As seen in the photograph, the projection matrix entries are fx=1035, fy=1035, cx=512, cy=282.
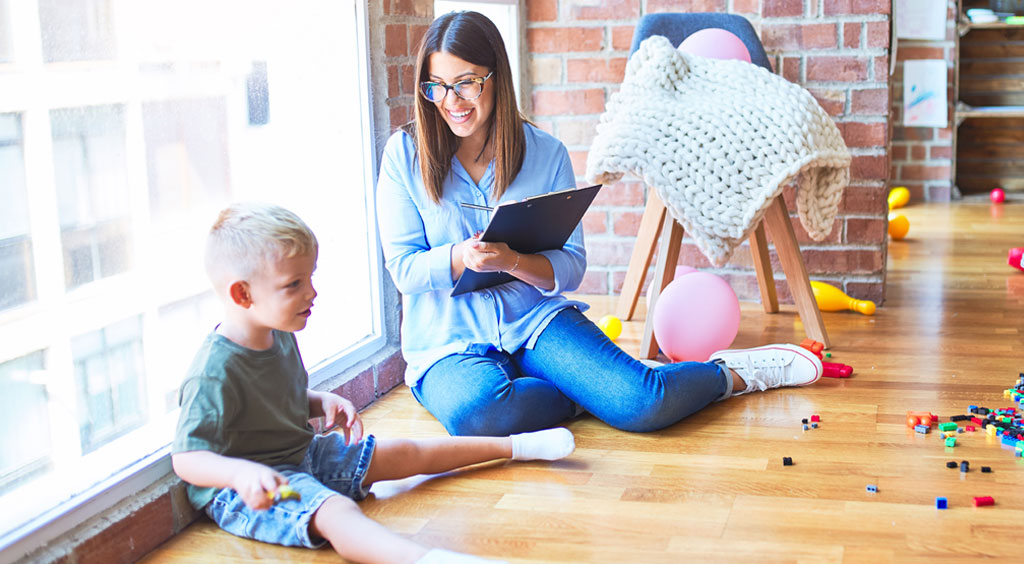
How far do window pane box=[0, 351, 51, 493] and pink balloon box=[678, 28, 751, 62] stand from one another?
Answer: 1697 millimetres

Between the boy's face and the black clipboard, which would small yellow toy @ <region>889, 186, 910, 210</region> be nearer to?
the black clipboard

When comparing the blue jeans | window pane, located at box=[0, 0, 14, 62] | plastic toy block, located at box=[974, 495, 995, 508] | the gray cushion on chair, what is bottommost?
plastic toy block, located at box=[974, 495, 995, 508]

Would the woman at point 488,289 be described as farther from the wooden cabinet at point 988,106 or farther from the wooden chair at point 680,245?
the wooden cabinet at point 988,106

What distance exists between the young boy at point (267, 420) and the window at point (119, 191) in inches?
5.6

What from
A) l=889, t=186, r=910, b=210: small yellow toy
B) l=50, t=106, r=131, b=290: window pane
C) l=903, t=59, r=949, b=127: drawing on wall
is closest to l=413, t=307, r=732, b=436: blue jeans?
l=50, t=106, r=131, b=290: window pane

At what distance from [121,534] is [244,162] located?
2.17 ft

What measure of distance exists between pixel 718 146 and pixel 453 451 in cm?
89

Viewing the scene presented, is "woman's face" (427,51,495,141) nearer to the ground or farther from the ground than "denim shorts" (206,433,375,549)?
farther from the ground

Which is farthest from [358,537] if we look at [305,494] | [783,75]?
[783,75]

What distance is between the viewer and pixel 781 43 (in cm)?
280

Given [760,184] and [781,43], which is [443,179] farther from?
[781,43]

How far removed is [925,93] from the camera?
16.3 feet

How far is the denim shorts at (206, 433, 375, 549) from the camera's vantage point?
4.69 feet

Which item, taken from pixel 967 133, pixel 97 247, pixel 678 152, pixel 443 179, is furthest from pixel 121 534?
pixel 967 133
